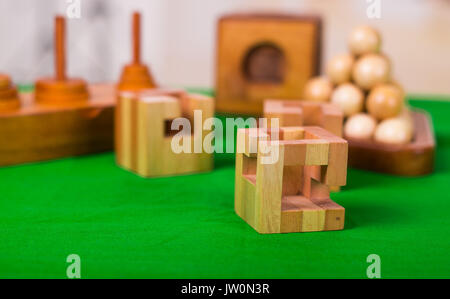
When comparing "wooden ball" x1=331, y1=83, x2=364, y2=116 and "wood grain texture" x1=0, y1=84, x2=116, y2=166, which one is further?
"wooden ball" x1=331, y1=83, x2=364, y2=116

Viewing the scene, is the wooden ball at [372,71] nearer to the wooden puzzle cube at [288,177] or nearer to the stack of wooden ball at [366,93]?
the stack of wooden ball at [366,93]

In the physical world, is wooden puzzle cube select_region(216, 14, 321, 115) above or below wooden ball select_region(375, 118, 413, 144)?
above

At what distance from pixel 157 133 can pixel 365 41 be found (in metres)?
0.66

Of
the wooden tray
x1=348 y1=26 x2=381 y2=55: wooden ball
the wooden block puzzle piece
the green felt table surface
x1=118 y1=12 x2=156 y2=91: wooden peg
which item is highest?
x1=348 y1=26 x2=381 y2=55: wooden ball

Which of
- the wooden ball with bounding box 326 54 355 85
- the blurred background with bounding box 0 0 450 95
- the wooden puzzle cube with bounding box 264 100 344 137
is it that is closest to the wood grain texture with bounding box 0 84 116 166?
Answer: the wooden puzzle cube with bounding box 264 100 344 137

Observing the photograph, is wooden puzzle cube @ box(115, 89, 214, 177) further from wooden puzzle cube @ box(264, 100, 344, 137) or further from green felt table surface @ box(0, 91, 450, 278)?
wooden puzzle cube @ box(264, 100, 344, 137)

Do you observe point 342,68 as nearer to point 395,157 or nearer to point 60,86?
point 395,157

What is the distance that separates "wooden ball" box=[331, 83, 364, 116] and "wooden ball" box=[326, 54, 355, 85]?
38 millimetres

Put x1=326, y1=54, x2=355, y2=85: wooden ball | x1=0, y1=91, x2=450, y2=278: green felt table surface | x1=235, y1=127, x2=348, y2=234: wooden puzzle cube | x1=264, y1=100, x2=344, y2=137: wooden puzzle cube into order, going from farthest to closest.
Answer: x1=326, y1=54, x2=355, y2=85: wooden ball < x1=264, y1=100, x2=344, y2=137: wooden puzzle cube < x1=235, y1=127, x2=348, y2=234: wooden puzzle cube < x1=0, y1=91, x2=450, y2=278: green felt table surface

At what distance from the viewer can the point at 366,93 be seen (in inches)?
71.6

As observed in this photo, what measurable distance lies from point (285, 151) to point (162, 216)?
11.9 inches

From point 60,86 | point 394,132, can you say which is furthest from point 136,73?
point 394,132

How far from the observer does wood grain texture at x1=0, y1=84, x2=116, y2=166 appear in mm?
1659

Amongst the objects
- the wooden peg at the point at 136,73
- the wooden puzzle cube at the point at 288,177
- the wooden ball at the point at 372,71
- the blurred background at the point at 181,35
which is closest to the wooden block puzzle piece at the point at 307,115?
the wooden puzzle cube at the point at 288,177
